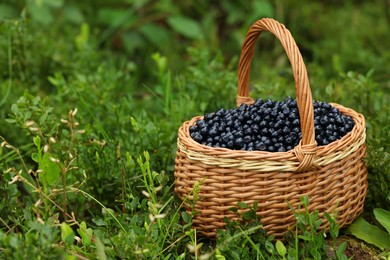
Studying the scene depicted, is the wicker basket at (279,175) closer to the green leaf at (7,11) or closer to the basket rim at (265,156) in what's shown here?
the basket rim at (265,156)

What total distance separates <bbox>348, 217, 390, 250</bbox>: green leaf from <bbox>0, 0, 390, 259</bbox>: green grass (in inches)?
1.1

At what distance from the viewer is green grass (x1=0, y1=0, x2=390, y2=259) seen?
1.98 meters

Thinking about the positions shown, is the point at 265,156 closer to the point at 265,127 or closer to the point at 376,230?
the point at 265,127

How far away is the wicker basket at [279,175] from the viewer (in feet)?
6.42

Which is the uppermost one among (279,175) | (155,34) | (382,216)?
(279,175)

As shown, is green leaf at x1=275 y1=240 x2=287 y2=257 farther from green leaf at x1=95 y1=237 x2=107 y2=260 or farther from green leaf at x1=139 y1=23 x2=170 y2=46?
green leaf at x1=139 y1=23 x2=170 y2=46

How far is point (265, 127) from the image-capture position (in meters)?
2.11

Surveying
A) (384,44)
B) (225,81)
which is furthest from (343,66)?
(225,81)

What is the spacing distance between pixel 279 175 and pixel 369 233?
408mm

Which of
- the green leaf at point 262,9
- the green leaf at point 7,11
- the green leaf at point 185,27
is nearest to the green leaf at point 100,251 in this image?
the green leaf at point 7,11

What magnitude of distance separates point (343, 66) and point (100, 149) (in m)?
2.04

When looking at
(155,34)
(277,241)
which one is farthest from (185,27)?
(277,241)

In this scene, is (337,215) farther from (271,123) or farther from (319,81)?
(319,81)

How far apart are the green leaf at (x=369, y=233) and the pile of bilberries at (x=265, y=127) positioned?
0.30m
